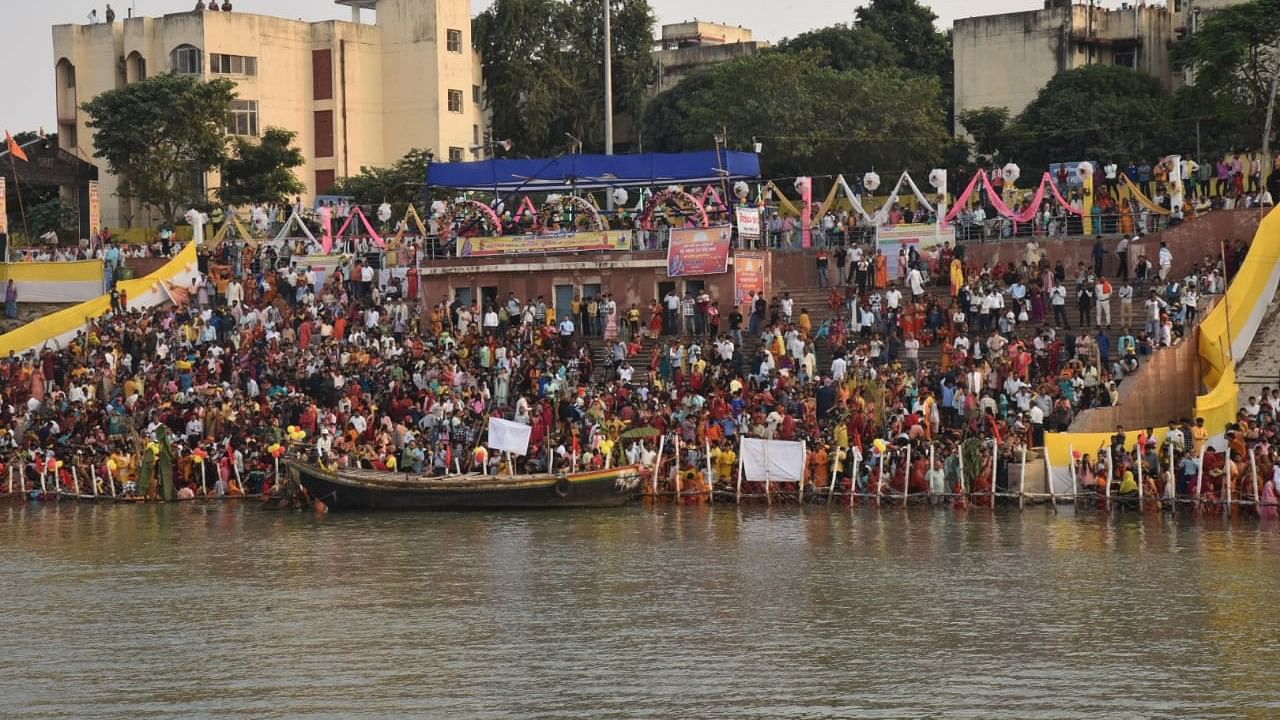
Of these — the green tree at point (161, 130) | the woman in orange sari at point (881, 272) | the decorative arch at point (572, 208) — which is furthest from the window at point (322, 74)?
the woman in orange sari at point (881, 272)

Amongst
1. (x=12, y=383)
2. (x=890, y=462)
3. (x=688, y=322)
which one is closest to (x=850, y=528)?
(x=890, y=462)

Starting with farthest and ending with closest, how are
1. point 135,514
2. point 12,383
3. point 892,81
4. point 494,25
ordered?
point 494,25 → point 892,81 → point 12,383 → point 135,514

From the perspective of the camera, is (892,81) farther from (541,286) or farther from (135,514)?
(135,514)

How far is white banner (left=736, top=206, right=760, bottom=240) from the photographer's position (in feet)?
140

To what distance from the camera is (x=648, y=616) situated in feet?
82.2

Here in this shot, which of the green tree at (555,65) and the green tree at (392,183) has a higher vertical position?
the green tree at (555,65)

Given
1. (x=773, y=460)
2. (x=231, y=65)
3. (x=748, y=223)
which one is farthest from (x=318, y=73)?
(x=773, y=460)

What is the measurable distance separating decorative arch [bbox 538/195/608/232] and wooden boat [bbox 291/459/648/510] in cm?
1092

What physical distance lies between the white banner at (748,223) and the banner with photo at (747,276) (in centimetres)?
42

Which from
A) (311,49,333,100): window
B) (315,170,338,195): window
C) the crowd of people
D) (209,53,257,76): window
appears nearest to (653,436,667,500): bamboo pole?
the crowd of people

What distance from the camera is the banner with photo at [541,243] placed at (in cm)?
4366

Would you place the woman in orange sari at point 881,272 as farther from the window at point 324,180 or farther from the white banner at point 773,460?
the window at point 324,180

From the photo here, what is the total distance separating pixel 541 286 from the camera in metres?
44.2

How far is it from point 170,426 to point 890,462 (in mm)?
14909
